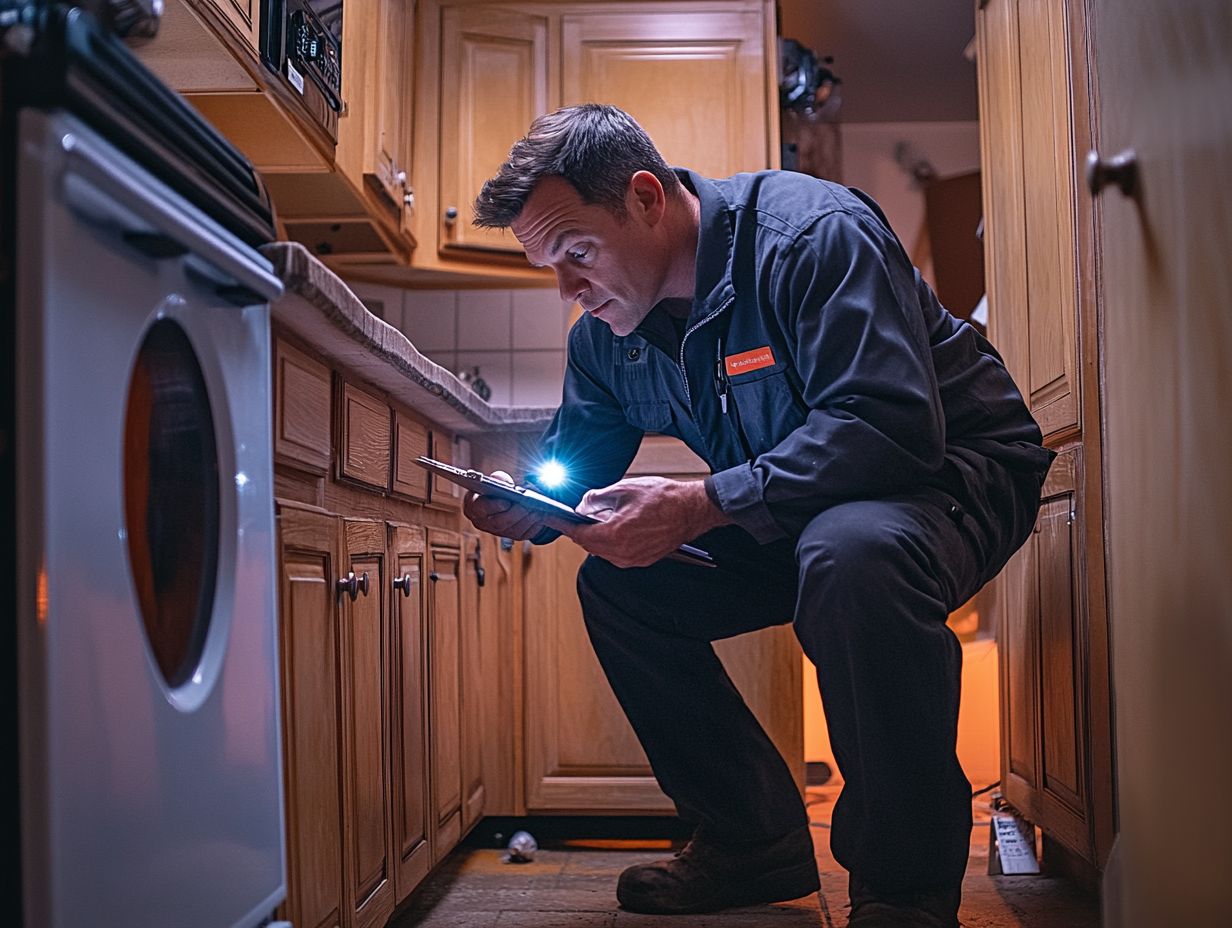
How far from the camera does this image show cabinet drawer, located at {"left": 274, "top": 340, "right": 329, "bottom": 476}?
1.26 meters

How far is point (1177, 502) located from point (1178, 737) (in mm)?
148

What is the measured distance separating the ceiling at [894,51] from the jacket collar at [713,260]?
6.22 ft

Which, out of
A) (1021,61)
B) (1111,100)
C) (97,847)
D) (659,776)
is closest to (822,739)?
(659,776)

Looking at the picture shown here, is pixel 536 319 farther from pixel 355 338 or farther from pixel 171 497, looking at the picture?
pixel 171 497

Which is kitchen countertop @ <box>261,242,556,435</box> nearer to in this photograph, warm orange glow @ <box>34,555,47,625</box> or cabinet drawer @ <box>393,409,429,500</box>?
cabinet drawer @ <box>393,409,429,500</box>

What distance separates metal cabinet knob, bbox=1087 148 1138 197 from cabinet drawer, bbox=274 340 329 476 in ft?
2.55

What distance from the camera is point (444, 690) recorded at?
194 centimetres

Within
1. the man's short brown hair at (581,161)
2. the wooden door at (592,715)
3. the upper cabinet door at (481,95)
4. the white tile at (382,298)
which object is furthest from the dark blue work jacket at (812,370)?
the white tile at (382,298)

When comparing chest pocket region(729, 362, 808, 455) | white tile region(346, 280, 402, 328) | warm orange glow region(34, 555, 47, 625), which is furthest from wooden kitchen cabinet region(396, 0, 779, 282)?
warm orange glow region(34, 555, 47, 625)

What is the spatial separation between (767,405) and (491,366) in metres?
1.70

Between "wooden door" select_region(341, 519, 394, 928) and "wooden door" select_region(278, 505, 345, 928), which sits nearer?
"wooden door" select_region(278, 505, 345, 928)

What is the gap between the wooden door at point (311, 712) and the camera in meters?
1.20

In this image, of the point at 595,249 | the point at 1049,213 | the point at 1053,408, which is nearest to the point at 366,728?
the point at 595,249

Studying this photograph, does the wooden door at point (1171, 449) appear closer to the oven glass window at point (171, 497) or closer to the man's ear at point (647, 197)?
the oven glass window at point (171, 497)
